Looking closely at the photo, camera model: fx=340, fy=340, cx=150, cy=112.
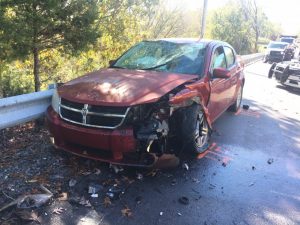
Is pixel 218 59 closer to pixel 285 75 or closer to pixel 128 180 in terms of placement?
pixel 128 180

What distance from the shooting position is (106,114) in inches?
161

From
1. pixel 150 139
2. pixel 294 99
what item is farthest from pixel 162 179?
pixel 294 99

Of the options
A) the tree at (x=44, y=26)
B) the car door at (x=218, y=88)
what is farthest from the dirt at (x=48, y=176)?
the car door at (x=218, y=88)

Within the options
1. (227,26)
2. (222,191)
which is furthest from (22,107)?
(227,26)

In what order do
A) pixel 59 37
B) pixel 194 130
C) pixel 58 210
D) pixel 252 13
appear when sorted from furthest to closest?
1. pixel 252 13
2. pixel 59 37
3. pixel 194 130
4. pixel 58 210

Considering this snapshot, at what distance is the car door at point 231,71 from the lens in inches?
273

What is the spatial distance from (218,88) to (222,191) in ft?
7.54

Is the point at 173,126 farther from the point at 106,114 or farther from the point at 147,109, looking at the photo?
the point at 106,114

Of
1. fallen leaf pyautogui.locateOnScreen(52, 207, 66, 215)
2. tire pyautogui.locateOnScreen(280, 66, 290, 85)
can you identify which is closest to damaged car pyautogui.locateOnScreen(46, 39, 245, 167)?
fallen leaf pyautogui.locateOnScreen(52, 207, 66, 215)

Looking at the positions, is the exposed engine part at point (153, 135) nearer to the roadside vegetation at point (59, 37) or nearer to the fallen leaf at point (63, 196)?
the fallen leaf at point (63, 196)

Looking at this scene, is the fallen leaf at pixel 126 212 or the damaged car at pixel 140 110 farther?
the damaged car at pixel 140 110

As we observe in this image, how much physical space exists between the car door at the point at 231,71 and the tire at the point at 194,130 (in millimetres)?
1834

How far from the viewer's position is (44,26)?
217 inches

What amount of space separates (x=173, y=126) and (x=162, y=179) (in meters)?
0.74
